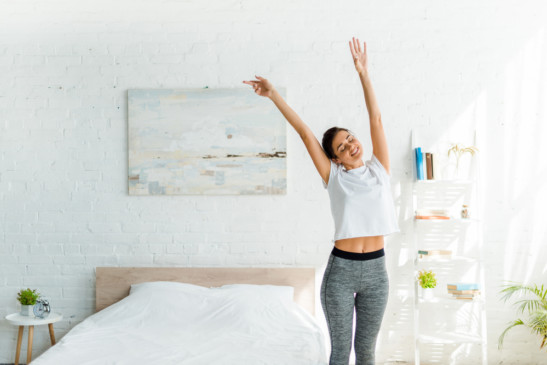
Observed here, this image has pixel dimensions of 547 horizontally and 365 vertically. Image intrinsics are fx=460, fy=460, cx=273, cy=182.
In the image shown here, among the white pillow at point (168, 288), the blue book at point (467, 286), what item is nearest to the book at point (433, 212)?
the blue book at point (467, 286)

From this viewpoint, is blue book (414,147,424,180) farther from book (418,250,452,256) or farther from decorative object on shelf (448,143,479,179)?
book (418,250,452,256)

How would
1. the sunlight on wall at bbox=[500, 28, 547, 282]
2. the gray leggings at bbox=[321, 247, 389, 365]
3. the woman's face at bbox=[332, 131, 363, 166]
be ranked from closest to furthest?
the gray leggings at bbox=[321, 247, 389, 365] → the woman's face at bbox=[332, 131, 363, 166] → the sunlight on wall at bbox=[500, 28, 547, 282]

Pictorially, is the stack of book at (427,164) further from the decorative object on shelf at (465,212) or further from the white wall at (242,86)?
the decorative object on shelf at (465,212)

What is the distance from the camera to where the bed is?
2143 mm

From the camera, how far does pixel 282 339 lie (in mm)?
2367

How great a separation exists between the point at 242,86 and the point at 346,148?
1.51 metres

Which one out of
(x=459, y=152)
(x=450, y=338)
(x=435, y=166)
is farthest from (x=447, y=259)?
(x=459, y=152)

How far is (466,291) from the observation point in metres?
2.90

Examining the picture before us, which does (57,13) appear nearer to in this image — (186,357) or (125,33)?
(125,33)

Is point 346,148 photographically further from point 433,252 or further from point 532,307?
point 532,307

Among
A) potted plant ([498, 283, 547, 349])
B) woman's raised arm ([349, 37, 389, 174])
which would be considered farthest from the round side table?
potted plant ([498, 283, 547, 349])

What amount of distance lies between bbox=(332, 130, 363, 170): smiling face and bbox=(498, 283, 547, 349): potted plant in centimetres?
181

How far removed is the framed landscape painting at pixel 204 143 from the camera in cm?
319

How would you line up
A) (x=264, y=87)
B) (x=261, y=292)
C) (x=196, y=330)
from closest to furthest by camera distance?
(x=264, y=87), (x=196, y=330), (x=261, y=292)
